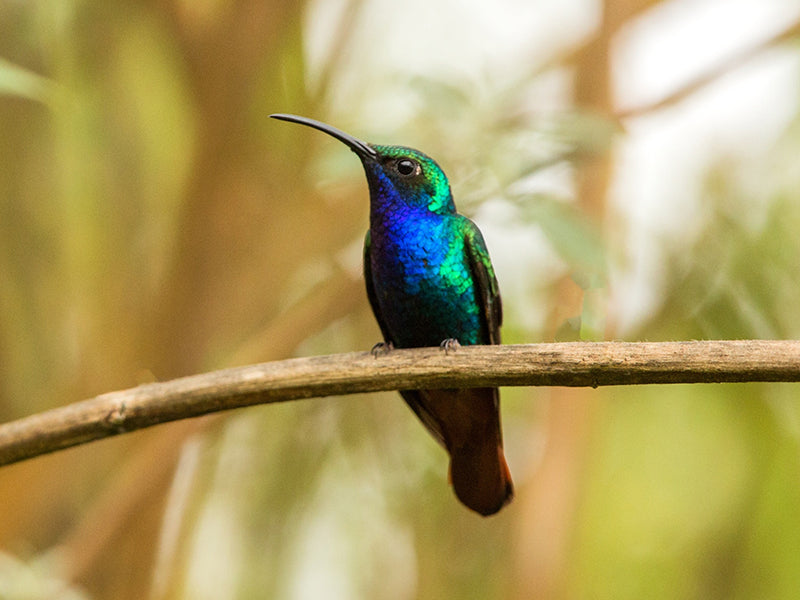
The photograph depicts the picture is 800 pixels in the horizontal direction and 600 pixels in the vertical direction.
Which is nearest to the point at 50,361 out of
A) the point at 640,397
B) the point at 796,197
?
the point at 640,397

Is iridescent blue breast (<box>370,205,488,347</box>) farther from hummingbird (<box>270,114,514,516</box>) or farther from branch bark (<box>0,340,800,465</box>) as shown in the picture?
branch bark (<box>0,340,800,465</box>)

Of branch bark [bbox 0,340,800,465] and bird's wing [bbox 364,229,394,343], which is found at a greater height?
bird's wing [bbox 364,229,394,343]

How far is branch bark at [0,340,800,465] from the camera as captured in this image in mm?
1546

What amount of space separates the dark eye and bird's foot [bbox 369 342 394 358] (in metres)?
0.47

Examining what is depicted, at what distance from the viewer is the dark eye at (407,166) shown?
243 centimetres

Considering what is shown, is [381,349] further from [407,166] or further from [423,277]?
[407,166]

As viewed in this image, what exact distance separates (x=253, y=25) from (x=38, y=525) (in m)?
1.80

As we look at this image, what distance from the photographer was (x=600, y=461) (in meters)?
3.23

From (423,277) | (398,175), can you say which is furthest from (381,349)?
(398,175)

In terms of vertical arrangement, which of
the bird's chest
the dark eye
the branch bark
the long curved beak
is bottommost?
the branch bark

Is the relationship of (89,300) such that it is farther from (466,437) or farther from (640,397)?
(640,397)

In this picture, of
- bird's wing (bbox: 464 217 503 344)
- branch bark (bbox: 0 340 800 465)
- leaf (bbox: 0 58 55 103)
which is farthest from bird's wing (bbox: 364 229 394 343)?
leaf (bbox: 0 58 55 103)

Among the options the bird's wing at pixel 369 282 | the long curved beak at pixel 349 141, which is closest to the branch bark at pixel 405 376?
the bird's wing at pixel 369 282

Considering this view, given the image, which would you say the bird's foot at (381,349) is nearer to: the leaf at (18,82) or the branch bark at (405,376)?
the branch bark at (405,376)
